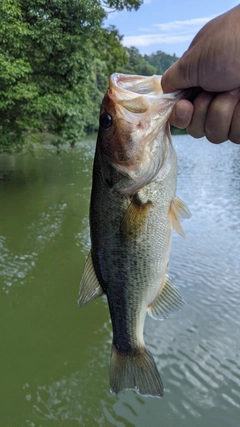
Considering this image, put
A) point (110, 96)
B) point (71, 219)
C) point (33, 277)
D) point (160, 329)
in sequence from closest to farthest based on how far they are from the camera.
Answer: point (110, 96) < point (160, 329) < point (33, 277) < point (71, 219)

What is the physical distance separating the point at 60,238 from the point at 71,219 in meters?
1.55

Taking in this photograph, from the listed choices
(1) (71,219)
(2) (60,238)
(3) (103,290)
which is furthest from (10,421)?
(1) (71,219)

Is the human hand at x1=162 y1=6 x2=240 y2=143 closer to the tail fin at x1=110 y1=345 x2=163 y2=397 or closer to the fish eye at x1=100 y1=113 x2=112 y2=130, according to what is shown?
the fish eye at x1=100 y1=113 x2=112 y2=130

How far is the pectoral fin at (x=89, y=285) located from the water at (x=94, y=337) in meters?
2.39

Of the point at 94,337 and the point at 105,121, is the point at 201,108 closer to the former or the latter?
the point at 105,121

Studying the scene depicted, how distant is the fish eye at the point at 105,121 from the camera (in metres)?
1.71

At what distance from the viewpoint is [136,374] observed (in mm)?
2066

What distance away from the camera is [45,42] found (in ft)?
37.6

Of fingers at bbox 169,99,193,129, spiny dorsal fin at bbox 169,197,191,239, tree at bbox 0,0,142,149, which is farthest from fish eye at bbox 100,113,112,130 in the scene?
tree at bbox 0,0,142,149

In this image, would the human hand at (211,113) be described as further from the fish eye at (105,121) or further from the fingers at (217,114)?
the fish eye at (105,121)

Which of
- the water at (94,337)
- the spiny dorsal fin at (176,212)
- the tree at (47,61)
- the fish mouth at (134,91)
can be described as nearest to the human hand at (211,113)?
the fish mouth at (134,91)

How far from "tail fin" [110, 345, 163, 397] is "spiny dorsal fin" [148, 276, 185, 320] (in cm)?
24

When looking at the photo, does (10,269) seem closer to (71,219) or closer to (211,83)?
(71,219)

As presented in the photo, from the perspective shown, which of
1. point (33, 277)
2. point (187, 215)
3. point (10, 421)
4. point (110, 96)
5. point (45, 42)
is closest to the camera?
point (110, 96)
